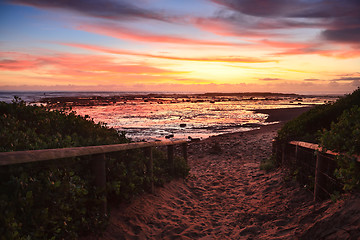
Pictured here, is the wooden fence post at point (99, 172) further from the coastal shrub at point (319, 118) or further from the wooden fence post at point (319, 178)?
the coastal shrub at point (319, 118)

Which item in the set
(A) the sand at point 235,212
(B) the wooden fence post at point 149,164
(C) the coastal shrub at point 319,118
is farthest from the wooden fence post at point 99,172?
(C) the coastal shrub at point 319,118

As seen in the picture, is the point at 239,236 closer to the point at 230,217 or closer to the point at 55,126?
the point at 230,217

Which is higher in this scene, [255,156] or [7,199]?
[7,199]

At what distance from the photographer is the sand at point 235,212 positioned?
3645 mm

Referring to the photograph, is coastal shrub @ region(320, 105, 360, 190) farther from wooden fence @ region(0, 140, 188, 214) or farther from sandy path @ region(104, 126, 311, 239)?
wooden fence @ region(0, 140, 188, 214)

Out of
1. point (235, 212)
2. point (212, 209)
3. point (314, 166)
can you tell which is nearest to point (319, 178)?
point (314, 166)

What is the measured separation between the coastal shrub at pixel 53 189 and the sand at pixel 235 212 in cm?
43

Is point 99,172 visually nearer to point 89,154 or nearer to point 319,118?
point 89,154

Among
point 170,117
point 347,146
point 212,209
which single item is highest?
point 347,146

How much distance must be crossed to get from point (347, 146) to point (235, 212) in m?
2.92

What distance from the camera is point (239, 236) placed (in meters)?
4.62

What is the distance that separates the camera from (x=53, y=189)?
9.87 feet

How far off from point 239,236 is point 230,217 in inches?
38.8

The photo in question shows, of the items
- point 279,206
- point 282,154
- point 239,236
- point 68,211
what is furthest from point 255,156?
point 68,211
